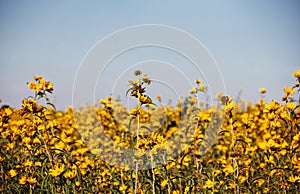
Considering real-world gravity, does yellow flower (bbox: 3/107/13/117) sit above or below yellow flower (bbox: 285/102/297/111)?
above

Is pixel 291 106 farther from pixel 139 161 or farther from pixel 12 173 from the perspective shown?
pixel 12 173

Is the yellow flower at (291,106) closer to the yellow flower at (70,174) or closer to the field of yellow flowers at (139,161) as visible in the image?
the field of yellow flowers at (139,161)

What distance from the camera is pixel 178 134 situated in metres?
5.83

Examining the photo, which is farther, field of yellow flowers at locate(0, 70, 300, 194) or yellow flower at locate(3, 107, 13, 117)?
yellow flower at locate(3, 107, 13, 117)

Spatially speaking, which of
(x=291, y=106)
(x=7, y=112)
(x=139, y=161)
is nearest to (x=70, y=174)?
(x=139, y=161)

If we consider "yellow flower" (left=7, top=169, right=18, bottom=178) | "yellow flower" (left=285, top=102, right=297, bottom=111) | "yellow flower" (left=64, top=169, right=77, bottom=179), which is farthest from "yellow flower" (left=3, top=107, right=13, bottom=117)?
"yellow flower" (left=285, top=102, right=297, bottom=111)

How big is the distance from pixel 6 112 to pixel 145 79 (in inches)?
65.9

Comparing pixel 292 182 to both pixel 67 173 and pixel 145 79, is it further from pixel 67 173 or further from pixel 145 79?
pixel 67 173

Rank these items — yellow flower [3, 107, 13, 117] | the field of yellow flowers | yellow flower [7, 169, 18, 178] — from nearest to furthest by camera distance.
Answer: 1. the field of yellow flowers
2. yellow flower [7, 169, 18, 178]
3. yellow flower [3, 107, 13, 117]

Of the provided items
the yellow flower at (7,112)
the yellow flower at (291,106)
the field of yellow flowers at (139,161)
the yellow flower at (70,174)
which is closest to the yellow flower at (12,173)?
the field of yellow flowers at (139,161)

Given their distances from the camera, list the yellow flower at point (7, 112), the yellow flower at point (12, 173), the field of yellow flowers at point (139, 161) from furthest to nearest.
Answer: the yellow flower at point (7, 112)
the yellow flower at point (12, 173)
the field of yellow flowers at point (139, 161)

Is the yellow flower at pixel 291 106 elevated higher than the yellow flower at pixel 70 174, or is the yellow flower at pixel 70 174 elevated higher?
the yellow flower at pixel 291 106

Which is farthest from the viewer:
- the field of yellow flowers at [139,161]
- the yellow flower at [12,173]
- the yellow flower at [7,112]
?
the yellow flower at [7,112]

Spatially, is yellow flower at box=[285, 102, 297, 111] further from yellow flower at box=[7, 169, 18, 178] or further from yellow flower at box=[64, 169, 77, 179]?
yellow flower at box=[7, 169, 18, 178]
